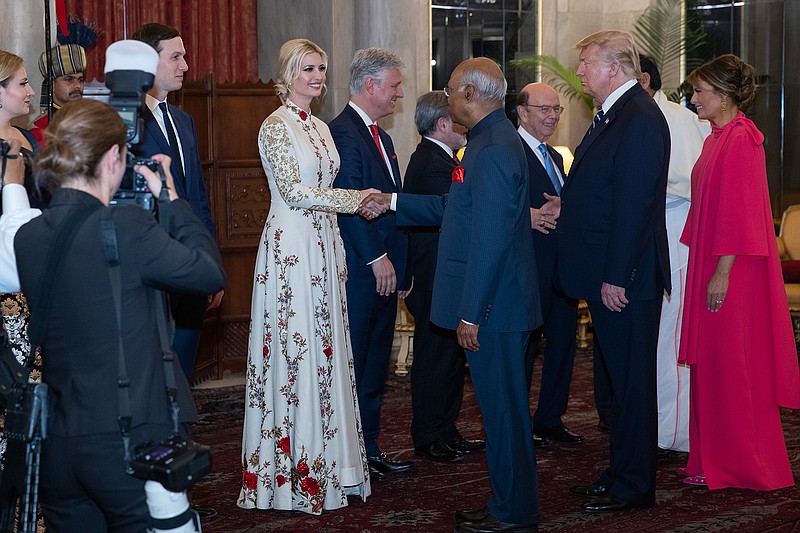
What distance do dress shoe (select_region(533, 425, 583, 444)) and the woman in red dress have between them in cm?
81

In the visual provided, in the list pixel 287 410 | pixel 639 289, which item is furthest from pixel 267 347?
pixel 639 289

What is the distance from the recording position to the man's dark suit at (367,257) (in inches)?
170

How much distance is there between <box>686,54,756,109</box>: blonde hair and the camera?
4.34 m

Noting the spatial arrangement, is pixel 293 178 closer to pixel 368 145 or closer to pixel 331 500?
pixel 368 145

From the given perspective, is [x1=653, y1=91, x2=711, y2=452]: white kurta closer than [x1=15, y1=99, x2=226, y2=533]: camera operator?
No

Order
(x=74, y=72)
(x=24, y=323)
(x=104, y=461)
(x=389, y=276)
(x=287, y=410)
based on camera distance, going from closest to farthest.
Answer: (x=104, y=461)
(x=24, y=323)
(x=287, y=410)
(x=389, y=276)
(x=74, y=72)

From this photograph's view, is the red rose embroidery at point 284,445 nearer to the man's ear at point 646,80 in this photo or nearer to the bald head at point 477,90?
the bald head at point 477,90

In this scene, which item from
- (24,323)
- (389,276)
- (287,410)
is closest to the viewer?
(24,323)

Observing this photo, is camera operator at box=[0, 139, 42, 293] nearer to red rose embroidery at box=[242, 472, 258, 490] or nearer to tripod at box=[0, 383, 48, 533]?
tripod at box=[0, 383, 48, 533]

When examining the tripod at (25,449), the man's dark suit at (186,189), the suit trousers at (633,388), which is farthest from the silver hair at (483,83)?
the tripod at (25,449)

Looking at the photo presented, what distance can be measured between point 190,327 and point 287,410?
1.73ft

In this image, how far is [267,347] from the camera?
3953 mm

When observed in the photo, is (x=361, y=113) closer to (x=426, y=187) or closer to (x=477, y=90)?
(x=426, y=187)

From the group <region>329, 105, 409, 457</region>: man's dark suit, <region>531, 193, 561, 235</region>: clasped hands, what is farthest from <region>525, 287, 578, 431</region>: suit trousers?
<region>329, 105, 409, 457</region>: man's dark suit
